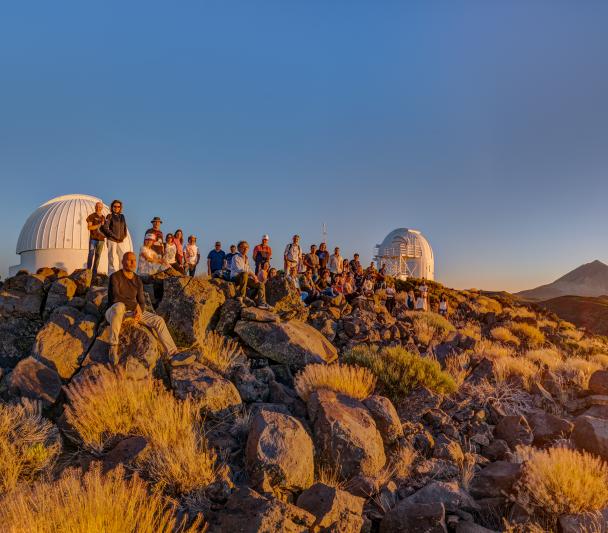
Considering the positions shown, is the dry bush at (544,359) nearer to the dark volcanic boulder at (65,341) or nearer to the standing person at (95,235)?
the dark volcanic boulder at (65,341)

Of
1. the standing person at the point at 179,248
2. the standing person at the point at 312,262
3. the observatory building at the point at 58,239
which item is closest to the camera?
the standing person at the point at 179,248

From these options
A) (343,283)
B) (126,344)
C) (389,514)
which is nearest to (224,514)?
(389,514)

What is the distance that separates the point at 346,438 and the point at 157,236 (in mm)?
6994

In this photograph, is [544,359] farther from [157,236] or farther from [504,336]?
[157,236]

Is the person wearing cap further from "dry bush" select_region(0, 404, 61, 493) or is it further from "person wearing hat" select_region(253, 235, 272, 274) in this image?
"dry bush" select_region(0, 404, 61, 493)

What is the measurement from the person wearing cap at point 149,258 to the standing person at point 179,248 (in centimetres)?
91

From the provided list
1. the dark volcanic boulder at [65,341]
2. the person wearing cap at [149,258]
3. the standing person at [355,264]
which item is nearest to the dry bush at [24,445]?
the dark volcanic boulder at [65,341]

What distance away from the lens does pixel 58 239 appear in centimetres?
2323

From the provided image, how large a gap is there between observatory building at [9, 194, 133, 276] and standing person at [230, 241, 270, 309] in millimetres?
16562

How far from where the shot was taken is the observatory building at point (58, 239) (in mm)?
23203

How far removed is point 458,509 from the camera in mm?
3961

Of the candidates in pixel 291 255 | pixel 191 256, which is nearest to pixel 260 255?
pixel 291 255

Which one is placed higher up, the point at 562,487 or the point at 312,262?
the point at 312,262

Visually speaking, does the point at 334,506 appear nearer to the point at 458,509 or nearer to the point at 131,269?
the point at 458,509
